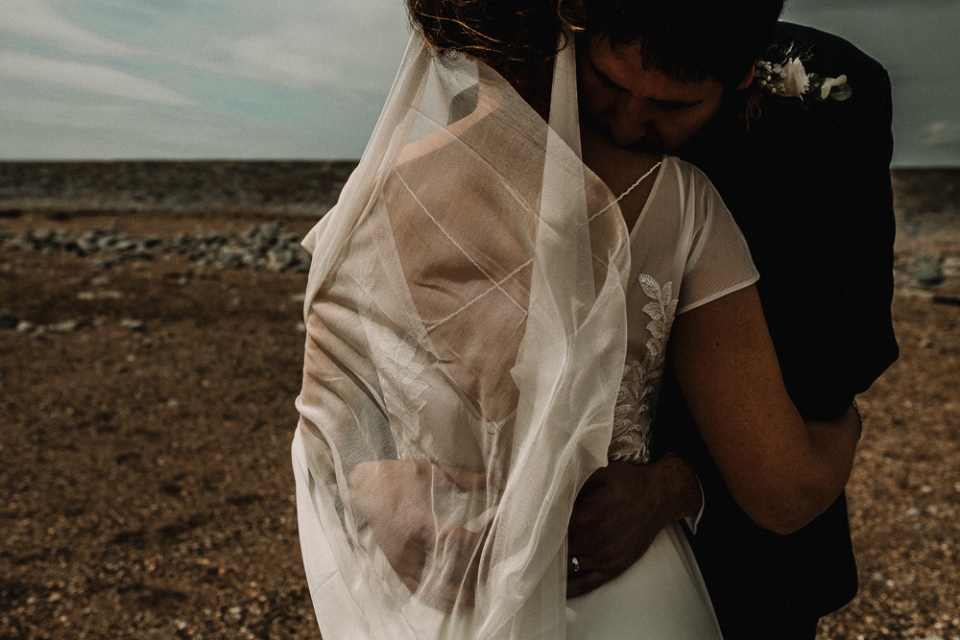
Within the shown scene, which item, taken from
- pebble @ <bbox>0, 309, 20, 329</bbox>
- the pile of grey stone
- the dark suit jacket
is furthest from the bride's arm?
the pile of grey stone

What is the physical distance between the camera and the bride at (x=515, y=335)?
1.01 meters

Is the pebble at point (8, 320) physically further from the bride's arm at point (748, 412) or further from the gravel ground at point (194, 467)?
the bride's arm at point (748, 412)

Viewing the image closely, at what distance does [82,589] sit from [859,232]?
10.9ft

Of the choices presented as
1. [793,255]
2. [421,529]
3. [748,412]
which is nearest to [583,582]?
[421,529]

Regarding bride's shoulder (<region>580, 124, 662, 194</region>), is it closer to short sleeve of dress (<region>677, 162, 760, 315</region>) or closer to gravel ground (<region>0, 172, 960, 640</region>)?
short sleeve of dress (<region>677, 162, 760, 315</region>)

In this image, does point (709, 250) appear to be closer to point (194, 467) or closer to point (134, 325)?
point (194, 467)

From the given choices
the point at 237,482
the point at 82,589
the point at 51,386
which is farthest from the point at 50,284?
the point at 82,589

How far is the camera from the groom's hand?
3.84 ft

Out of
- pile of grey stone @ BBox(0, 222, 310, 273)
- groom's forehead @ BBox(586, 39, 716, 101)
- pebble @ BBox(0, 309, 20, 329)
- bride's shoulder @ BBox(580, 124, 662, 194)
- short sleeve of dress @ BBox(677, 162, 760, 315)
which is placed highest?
groom's forehead @ BBox(586, 39, 716, 101)

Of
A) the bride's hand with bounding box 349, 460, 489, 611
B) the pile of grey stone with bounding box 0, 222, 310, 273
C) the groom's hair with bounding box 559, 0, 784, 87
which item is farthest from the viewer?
the pile of grey stone with bounding box 0, 222, 310, 273

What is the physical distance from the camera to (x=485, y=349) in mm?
1066

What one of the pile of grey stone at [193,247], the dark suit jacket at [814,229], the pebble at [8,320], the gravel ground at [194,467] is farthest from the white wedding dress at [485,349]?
the pile of grey stone at [193,247]

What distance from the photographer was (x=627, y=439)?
120cm

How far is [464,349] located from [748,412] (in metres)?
0.40
